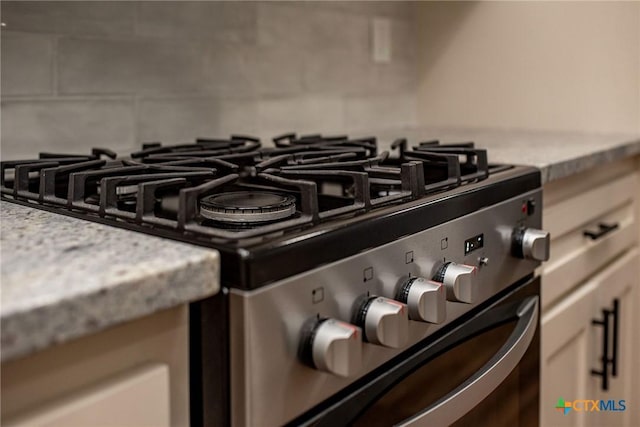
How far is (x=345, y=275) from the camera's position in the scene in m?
0.64

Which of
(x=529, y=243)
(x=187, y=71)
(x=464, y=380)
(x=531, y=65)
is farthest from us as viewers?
(x=531, y=65)

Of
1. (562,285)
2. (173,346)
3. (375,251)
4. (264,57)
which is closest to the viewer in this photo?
(173,346)

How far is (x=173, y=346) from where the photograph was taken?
577 millimetres

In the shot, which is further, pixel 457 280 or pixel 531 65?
pixel 531 65

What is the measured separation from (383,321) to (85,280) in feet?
0.91

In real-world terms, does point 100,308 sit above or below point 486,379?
above

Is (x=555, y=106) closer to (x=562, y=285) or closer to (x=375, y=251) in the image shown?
(x=562, y=285)

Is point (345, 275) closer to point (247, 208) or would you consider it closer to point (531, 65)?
point (247, 208)

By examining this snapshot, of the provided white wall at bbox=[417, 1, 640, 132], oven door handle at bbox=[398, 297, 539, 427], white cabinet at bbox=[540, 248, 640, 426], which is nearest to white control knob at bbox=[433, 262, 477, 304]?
oven door handle at bbox=[398, 297, 539, 427]

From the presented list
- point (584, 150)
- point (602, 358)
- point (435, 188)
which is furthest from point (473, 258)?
point (602, 358)

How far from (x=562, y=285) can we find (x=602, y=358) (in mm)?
295

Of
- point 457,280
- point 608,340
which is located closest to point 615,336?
point 608,340

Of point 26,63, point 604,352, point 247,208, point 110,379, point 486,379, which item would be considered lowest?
point 604,352

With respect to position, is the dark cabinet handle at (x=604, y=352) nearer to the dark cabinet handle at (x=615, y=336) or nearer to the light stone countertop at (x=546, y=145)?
the dark cabinet handle at (x=615, y=336)
